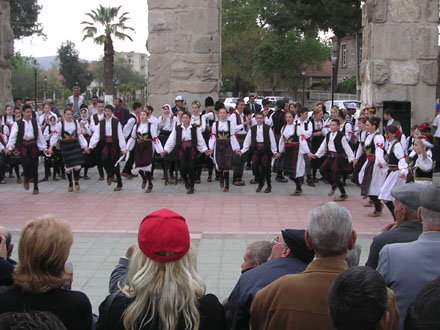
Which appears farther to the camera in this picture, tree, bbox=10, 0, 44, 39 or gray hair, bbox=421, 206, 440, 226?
tree, bbox=10, 0, 44, 39

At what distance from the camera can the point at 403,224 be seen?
153 inches

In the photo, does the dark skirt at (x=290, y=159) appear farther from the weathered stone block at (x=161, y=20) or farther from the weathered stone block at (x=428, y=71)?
the weathered stone block at (x=161, y=20)

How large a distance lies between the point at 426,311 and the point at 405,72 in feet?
35.9

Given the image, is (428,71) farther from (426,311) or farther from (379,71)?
(426,311)

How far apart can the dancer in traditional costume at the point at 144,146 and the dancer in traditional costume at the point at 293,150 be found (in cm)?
266

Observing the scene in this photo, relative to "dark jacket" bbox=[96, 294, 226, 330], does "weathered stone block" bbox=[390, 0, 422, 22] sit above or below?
above

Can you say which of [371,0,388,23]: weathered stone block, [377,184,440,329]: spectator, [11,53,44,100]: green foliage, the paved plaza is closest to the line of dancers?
the paved plaza

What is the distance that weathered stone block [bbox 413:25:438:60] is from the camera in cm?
1190

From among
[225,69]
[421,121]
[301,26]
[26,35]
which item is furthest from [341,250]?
[225,69]

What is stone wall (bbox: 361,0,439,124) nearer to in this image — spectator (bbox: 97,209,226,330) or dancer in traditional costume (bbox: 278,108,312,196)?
dancer in traditional costume (bbox: 278,108,312,196)

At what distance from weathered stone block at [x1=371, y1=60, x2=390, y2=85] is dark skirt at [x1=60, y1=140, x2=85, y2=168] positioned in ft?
22.0

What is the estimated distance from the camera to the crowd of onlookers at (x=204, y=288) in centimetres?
252

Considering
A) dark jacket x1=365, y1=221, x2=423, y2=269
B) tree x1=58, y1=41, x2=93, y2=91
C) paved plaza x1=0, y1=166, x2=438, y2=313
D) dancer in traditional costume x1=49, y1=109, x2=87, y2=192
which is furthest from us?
tree x1=58, y1=41, x2=93, y2=91

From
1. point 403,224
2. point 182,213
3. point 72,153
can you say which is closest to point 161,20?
point 72,153
